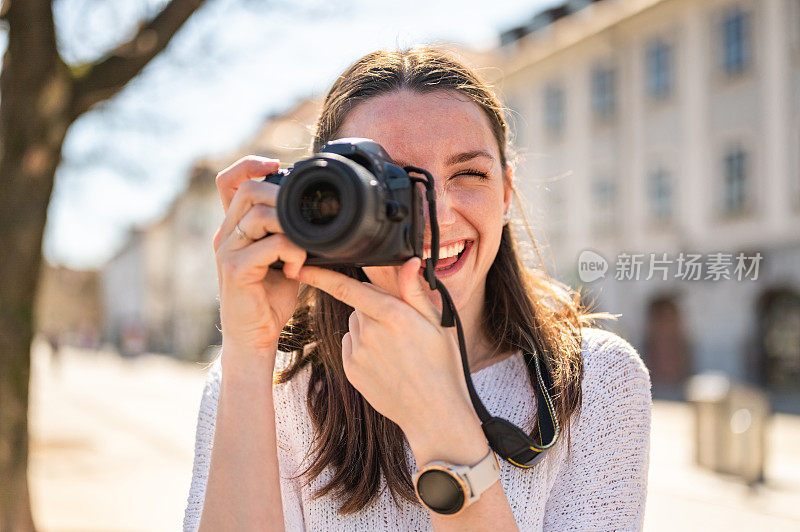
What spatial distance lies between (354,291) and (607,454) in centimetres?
70

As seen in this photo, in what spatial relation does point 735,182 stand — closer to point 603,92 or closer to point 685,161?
point 685,161

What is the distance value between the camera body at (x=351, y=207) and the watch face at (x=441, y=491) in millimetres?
395

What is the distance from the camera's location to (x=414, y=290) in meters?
1.53

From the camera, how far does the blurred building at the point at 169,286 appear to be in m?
49.2

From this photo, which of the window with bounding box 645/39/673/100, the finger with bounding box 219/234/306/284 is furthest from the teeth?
the window with bounding box 645/39/673/100

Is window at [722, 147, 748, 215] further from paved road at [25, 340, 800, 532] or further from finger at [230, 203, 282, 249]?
finger at [230, 203, 282, 249]

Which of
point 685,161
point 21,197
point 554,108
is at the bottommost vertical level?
point 21,197

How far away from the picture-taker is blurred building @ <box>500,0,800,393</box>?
16.8 metres

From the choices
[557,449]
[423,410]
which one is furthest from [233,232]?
[557,449]

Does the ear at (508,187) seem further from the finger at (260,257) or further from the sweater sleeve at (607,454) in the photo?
the finger at (260,257)

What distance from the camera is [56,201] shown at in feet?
24.9

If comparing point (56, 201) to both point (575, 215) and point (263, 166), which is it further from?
point (575, 215)

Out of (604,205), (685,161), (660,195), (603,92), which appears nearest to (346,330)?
(685,161)

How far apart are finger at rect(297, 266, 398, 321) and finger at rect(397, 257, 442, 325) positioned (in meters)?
0.03
